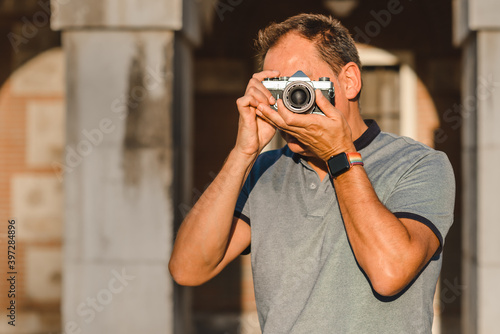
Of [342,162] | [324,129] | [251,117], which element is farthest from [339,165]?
[251,117]

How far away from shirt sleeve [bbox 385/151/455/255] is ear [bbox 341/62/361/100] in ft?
1.22

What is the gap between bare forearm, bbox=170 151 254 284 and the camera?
193 cm

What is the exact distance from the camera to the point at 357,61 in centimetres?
208

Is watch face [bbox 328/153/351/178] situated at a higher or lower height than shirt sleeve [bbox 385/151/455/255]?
higher

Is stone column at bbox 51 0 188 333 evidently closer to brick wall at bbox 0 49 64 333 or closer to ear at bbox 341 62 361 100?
brick wall at bbox 0 49 64 333

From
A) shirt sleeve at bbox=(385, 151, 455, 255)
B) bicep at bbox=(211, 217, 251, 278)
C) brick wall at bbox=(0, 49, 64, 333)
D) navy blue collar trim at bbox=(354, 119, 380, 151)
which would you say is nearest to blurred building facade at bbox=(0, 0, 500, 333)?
brick wall at bbox=(0, 49, 64, 333)

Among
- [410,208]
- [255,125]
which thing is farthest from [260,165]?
[410,208]

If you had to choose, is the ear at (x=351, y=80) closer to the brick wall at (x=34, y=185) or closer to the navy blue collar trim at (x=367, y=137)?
the navy blue collar trim at (x=367, y=137)

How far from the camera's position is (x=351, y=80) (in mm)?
2000

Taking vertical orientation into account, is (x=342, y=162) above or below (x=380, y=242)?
above

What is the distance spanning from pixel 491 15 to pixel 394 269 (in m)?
4.02

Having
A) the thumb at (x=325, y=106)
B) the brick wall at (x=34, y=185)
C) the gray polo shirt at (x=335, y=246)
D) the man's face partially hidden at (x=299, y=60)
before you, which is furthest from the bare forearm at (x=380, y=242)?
the brick wall at (x=34, y=185)

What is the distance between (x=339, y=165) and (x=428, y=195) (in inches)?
11.3

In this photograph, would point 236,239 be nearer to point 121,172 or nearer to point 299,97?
point 299,97
